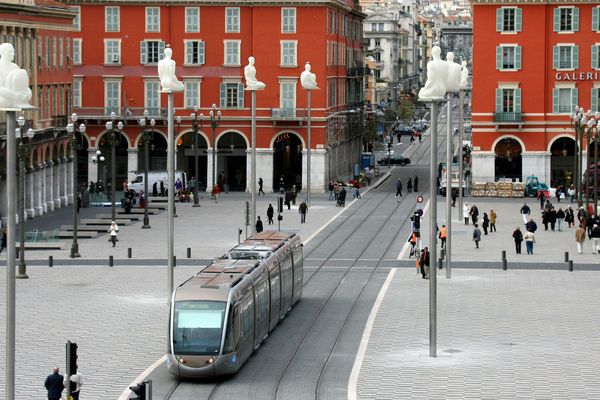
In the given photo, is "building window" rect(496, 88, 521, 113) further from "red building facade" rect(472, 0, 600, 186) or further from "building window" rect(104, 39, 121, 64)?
"building window" rect(104, 39, 121, 64)

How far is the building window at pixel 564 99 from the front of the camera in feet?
382

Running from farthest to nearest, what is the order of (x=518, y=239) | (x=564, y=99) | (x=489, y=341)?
(x=564, y=99)
(x=518, y=239)
(x=489, y=341)

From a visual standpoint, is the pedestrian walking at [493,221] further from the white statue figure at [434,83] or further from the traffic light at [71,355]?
the traffic light at [71,355]

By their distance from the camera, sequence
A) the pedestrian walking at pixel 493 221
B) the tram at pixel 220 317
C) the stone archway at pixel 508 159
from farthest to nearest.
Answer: the stone archway at pixel 508 159 < the pedestrian walking at pixel 493 221 < the tram at pixel 220 317

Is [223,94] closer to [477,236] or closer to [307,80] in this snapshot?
[307,80]

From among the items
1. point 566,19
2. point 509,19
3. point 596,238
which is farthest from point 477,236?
point 566,19

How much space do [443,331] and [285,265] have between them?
6368 millimetres

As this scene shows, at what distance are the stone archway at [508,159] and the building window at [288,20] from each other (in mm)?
17256

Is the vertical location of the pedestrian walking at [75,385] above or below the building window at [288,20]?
below

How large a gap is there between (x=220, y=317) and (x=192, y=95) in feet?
256

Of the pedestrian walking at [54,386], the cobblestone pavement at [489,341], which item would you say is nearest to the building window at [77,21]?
the cobblestone pavement at [489,341]

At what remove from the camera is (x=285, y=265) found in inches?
2152

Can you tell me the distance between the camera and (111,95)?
12131 centimetres

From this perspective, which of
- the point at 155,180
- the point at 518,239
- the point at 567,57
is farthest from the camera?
the point at 567,57
